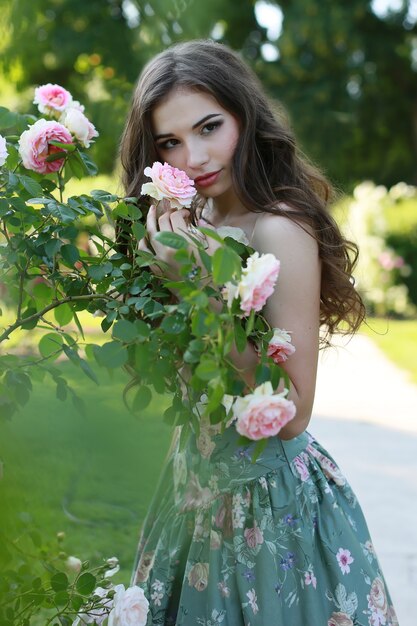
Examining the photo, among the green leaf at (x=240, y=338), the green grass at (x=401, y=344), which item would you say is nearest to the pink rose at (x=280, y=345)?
the green leaf at (x=240, y=338)

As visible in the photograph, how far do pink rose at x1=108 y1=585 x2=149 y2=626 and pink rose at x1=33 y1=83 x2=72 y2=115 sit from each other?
94 centimetres

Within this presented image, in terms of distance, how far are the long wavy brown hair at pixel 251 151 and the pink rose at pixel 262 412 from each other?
620 millimetres

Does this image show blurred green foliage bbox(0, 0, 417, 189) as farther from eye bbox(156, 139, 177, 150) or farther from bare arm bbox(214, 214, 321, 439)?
bare arm bbox(214, 214, 321, 439)

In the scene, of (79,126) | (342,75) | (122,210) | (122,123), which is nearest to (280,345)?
(122,210)

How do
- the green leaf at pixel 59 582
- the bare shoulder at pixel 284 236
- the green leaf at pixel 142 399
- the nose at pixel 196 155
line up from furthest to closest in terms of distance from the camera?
1. the nose at pixel 196 155
2. the bare shoulder at pixel 284 236
3. the green leaf at pixel 59 582
4. the green leaf at pixel 142 399

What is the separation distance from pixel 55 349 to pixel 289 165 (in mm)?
772

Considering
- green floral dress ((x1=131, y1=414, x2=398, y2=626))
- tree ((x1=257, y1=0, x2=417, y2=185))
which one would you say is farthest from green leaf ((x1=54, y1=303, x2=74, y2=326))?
tree ((x1=257, y1=0, x2=417, y2=185))

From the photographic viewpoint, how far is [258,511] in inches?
68.5

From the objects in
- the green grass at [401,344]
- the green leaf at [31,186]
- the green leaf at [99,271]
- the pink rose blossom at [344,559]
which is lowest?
the pink rose blossom at [344,559]

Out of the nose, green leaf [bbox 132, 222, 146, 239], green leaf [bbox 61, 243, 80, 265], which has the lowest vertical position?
green leaf [bbox 61, 243, 80, 265]

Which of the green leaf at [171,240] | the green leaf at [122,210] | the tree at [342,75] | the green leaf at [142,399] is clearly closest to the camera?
the green leaf at [142,399]

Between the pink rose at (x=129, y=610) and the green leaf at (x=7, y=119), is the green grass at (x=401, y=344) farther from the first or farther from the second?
the green leaf at (x=7, y=119)

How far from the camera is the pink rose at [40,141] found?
1542 mm

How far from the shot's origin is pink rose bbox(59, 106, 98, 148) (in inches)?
64.2
